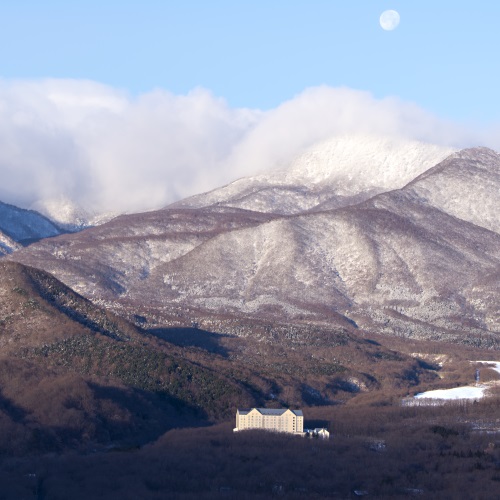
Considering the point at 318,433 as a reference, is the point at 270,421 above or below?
above

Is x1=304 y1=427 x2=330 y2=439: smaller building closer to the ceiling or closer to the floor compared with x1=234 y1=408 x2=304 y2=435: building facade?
closer to the floor

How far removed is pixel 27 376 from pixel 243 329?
6999cm

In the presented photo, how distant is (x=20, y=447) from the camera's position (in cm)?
7500

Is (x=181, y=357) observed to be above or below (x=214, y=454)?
above

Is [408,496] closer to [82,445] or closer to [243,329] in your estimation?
[82,445]

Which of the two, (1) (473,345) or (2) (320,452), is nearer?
(2) (320,452)

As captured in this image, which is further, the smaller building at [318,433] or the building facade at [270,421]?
the building facade at [270,421]

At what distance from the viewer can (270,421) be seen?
283ft

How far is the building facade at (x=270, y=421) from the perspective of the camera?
85.2m

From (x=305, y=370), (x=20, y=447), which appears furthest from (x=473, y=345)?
→ (x=20, y=447)

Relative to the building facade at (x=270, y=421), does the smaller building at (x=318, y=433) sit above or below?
below

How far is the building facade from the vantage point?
85.2 m

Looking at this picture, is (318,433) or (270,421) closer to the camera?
(318,433)

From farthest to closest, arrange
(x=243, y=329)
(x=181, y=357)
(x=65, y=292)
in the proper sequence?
(x=243, y=329) → (x=65, y=292) → (x=181, y=357)
